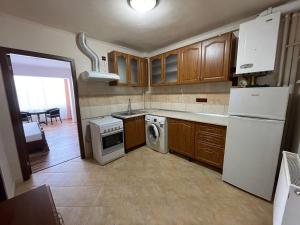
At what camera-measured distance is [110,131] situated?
2.57 meters

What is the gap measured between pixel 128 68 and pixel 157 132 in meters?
1.59

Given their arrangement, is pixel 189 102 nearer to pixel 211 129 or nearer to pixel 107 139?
pixel 211 129

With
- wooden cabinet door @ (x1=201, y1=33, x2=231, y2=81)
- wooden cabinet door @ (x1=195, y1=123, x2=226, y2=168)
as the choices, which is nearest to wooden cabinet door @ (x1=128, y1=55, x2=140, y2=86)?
wooden cabinet door @ (x1=201, y1=33, x2=231, y2=81)

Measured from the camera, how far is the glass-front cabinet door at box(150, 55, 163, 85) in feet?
10.6

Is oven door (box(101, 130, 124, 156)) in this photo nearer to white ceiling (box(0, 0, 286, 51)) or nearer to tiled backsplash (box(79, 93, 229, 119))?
tiled backsplash (box(79, 93, 229, 119))

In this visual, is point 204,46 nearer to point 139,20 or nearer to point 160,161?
point 139,20

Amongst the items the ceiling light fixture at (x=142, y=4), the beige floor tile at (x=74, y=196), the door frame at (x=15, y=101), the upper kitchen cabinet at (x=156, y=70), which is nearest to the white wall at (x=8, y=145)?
→ the door frame at (x=15, y=101)

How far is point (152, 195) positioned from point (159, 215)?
0.30 meters

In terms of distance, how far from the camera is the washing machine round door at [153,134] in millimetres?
2900

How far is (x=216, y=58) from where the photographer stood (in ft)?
7.25

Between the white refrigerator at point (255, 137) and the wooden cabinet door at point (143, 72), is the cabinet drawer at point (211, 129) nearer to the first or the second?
the white refrigerator at point (255, 137)

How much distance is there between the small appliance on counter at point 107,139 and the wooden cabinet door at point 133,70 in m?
1.04

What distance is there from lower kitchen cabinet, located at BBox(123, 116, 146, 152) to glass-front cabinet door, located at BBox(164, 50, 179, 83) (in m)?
1.10

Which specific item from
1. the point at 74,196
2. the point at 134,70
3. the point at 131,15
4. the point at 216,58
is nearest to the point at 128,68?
the point at 134,70
